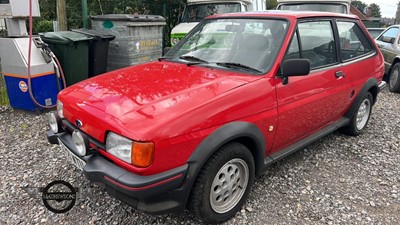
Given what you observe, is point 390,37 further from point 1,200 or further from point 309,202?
point 1,200

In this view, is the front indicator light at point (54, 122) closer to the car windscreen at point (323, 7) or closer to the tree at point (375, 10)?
the car windscreen at point (323, 7)

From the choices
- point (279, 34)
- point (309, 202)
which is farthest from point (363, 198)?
point (279, 34)

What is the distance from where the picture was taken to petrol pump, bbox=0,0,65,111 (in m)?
4.74

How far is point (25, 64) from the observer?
4.70 metres

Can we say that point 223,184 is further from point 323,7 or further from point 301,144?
point 323,7

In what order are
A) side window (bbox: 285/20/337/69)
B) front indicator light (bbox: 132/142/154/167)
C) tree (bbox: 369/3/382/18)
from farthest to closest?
tree (bbox: 369/3/382/18) → side window (bbox: 285/20/337/69) → front indicator light (bbox: 132/142/154/167)

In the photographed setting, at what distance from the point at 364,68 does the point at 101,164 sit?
3514 millimetres

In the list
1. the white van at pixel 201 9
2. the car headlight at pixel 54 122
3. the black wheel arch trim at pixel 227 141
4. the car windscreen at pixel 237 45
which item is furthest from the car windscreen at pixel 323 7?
the car headlight at pixel 54 122

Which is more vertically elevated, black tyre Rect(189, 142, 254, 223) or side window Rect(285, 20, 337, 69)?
side window Rect(285, 20, 337, 69)

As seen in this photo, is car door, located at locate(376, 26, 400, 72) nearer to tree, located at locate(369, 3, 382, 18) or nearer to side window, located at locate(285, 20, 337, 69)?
side window, located at locate(285, 20, 337, 69)

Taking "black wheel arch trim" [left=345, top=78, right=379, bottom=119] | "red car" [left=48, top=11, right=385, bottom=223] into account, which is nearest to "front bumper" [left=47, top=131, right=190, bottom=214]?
"red car" [left=48, top=11, right=385, bottom=223]

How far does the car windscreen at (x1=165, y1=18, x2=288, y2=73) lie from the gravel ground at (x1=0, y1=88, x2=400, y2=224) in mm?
1259

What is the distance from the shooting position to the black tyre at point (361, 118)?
174 inches

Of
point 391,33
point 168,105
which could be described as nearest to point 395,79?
point 391,33
